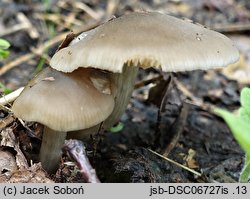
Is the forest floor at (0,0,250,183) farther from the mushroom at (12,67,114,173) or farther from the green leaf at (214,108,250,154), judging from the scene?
the green leaf at (214,108,250,154)

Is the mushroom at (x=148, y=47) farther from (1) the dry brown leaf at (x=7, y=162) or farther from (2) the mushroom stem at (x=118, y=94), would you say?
(1) the dry brown leaf at (x=7, y=162)

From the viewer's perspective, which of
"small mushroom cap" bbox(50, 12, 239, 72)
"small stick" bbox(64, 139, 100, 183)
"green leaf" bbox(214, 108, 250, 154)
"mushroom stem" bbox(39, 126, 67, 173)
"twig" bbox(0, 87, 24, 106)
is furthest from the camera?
"twig" bbox(0, 87, 24, 106)

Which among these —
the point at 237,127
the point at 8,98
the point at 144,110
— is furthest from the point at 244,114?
the point at 144,110

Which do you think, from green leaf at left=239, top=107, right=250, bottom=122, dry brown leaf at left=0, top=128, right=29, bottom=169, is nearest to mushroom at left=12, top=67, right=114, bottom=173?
dry brown leaf at left=0, top=128, right=29, bottom=169

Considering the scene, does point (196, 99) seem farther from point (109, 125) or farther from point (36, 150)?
point (36, 150)

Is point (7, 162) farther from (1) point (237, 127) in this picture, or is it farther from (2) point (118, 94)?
(1) point (237, 127)

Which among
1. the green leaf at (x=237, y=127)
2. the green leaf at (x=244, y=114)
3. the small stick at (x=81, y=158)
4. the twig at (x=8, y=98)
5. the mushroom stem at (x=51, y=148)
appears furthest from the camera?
the twig at (x=8, y=98)

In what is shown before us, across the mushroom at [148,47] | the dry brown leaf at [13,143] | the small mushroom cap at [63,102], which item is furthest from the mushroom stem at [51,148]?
the mushroom at [148,47]
